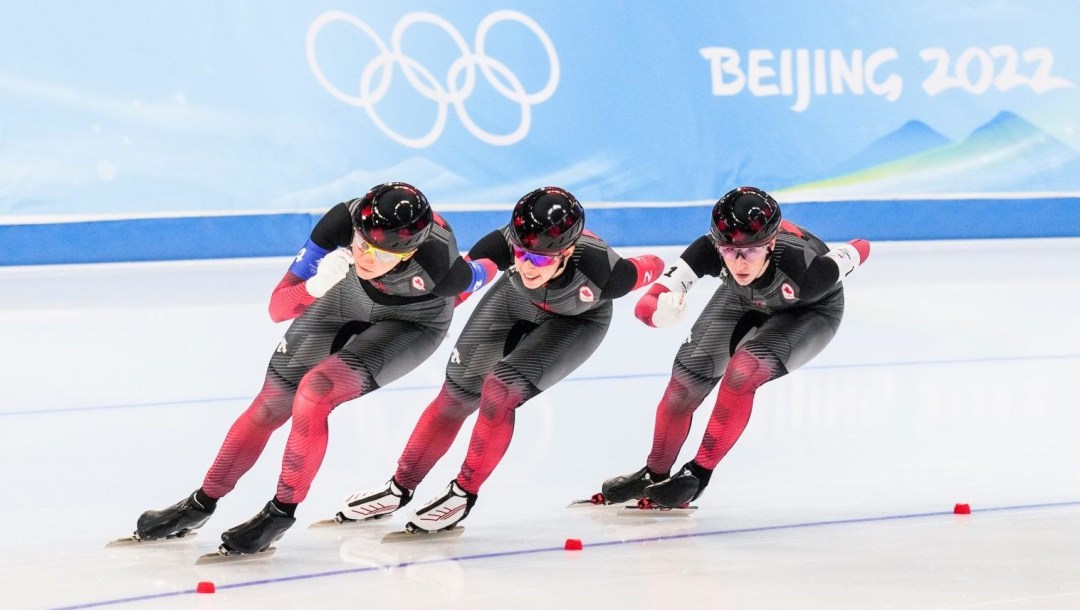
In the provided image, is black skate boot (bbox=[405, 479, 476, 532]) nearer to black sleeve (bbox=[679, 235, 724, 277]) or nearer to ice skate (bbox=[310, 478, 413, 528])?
ice skate (bbox=[310, 478, 413, 528])

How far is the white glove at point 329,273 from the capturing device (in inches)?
164

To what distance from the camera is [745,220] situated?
4.50m

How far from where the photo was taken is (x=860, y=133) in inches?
479

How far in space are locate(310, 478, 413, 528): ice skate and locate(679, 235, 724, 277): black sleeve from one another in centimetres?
122

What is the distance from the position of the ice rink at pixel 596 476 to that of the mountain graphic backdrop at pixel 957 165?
341cm

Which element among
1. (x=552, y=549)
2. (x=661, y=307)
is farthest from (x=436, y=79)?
(x=552, y=549)

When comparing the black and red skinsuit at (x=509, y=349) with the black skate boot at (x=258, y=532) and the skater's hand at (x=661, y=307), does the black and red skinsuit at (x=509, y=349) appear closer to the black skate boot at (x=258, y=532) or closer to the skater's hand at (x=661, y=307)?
the skater's hand at (x=661, y=307)

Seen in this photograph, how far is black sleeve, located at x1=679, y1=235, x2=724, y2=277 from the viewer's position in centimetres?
480

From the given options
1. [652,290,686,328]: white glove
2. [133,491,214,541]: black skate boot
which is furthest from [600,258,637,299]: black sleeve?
[133,491,214,541]: black skate boot

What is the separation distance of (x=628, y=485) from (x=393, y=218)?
1.36 m

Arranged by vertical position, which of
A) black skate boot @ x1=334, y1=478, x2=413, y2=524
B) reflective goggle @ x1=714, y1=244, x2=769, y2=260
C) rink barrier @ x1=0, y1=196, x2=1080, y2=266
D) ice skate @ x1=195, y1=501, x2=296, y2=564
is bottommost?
ice skate @ x1=195, y1=501, x2=296, y2=564

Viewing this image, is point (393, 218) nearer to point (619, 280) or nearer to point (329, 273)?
point (329, 273)

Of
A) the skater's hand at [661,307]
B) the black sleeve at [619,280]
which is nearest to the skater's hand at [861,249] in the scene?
the skater's hand at [661,307]

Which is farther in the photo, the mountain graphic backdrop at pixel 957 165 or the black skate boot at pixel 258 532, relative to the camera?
the mountain graphic backdrop at pixel 957 165
